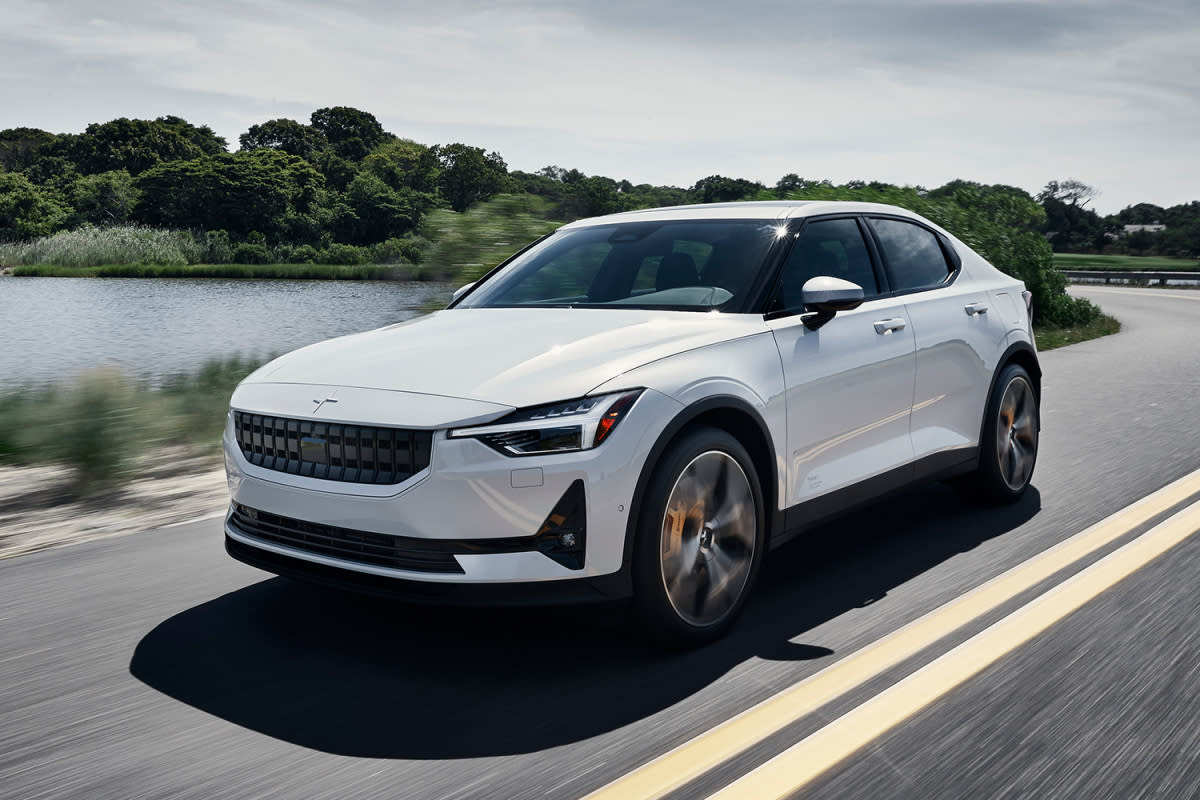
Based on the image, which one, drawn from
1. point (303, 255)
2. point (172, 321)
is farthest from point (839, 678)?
point (303, 255)

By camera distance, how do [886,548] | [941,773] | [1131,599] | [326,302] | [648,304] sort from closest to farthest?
[941,773] → [1131,599] → [648,304] → [886,548] → [326,302]

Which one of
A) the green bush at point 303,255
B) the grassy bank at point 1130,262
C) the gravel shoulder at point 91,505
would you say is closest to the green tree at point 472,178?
the gravel shoulder at point 91,505

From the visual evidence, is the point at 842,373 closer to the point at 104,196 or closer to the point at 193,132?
the point at 104,196

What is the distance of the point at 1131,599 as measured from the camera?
438 centimetres

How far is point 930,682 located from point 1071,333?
59.2 feet

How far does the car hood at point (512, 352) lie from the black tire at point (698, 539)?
0.39 metres

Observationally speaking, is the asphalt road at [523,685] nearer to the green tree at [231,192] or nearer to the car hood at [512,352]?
the car hood at [512,352]

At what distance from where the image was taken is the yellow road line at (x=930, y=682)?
2943 millimetres

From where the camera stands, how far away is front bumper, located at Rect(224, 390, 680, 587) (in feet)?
11.4

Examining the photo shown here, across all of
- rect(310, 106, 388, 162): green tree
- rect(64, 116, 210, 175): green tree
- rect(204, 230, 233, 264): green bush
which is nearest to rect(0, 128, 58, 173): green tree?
rect(64, 116, 210, 175): green tree

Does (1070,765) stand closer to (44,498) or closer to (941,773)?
(941,773)

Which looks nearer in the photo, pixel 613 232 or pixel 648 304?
pixel 648 304

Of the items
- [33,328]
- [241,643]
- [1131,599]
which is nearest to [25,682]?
[241,643]

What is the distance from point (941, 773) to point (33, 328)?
12.1 meters
